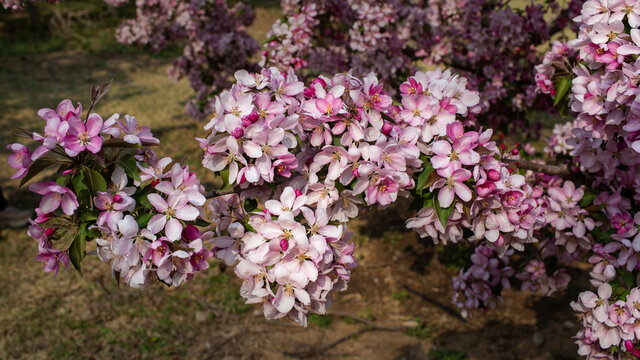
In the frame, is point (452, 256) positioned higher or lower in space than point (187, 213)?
lower

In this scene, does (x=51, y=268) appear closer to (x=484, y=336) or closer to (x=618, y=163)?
(x=618, y=163)

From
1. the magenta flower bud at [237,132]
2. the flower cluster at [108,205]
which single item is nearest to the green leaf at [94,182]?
the flower cluster at [108,205]

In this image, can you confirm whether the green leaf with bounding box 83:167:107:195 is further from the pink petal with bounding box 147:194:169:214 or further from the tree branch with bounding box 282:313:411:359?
the tree branch with bounding box 282:313:411:359

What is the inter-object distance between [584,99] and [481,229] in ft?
2.76

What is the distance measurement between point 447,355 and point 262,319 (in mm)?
1586

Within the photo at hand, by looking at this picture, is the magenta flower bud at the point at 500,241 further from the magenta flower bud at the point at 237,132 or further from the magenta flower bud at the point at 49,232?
the magenta flower bud at the point at 49,232

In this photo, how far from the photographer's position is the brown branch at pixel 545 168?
2.23 meters

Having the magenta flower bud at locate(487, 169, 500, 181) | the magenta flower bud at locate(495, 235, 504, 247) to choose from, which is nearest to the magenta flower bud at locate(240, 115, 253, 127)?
the magenta flower bud at locate(487, 169, 500, 181)

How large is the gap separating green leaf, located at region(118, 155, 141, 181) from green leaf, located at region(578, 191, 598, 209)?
2.11 meters

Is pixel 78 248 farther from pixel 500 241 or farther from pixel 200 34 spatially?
pixel 200 34

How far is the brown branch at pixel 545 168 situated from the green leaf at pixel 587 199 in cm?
18

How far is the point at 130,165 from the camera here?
1640 mm

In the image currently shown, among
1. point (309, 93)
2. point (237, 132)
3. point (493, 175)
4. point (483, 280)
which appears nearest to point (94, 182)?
point (237, 132)

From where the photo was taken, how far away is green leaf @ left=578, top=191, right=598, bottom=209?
97.8 inches
